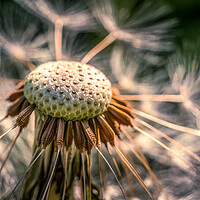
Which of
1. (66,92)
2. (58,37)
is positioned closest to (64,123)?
(66,92)

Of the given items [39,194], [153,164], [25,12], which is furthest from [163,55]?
[39,194]

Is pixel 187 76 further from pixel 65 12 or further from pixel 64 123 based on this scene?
pixel 64 123

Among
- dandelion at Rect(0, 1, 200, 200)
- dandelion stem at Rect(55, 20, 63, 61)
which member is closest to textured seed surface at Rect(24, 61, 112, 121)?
dandelion at Rect(0, 1, 200, 200)

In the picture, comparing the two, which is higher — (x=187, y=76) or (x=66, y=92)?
(x=187, y=76)

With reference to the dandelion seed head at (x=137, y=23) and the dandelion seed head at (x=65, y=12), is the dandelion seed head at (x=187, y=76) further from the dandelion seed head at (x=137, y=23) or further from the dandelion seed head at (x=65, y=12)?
the dandelion seed head at (x=65, y=12)

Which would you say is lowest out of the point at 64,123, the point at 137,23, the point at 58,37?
the point at 64,123

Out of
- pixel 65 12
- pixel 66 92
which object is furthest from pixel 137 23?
pixel 66 92

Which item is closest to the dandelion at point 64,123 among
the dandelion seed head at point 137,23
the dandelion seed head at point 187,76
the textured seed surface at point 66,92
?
the textured seed surface at point 66,92

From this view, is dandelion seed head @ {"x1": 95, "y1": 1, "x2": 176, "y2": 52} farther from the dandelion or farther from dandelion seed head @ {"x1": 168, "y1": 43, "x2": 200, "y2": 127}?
the dandelion

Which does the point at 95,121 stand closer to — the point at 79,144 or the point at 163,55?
the point at 79,144

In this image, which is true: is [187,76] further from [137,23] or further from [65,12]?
[65,12]

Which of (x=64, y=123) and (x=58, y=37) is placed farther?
(x=58, y=37)
